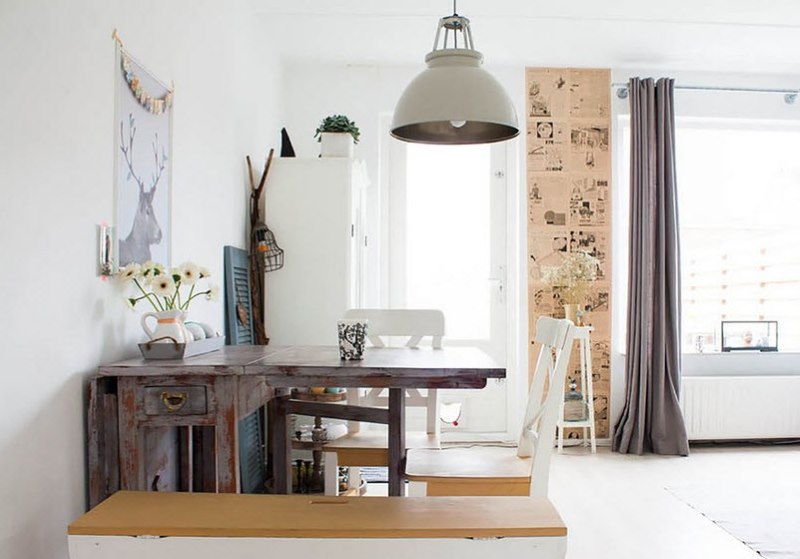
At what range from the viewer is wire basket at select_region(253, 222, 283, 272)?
374 centimetres

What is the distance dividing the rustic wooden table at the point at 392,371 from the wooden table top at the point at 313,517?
12.2 inches

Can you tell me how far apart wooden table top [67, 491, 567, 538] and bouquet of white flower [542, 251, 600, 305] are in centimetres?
297

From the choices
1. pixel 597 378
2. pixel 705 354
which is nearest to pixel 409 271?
pixel 597 378

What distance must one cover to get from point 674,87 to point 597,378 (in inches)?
81.5

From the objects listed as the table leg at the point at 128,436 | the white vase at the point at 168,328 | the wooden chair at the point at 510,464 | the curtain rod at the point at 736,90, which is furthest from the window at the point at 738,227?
the table leg at the point at 128,436

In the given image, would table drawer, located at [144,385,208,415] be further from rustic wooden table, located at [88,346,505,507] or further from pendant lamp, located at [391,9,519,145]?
pendant lamp, located at [391,9,519,145]

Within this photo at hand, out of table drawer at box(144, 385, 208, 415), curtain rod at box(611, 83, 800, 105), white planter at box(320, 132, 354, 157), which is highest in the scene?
curtain rod at box(611, 83, 800, 105)

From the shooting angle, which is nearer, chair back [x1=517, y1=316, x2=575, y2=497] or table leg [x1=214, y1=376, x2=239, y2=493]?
table leg [x1=214, y1=376, x2=239, y2=493]

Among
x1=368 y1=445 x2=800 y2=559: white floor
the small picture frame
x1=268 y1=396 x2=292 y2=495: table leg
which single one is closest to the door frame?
x1=368 y1=445 x2=800 y2=559: white floor

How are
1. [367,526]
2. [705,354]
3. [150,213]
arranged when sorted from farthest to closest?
[705,354], [150,213], [367,526]

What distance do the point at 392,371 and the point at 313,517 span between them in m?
0.43

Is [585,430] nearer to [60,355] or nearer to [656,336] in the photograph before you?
[656,336]

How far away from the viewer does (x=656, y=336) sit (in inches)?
183

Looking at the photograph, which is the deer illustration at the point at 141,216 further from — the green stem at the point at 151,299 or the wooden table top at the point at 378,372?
the wooden table top at the point at 378,372
